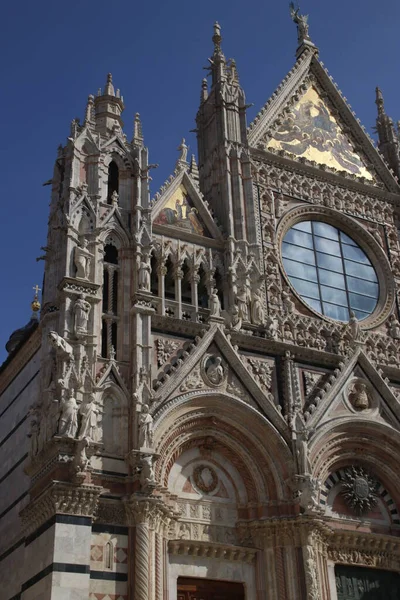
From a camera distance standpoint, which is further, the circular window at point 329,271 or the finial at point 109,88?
the circular window at point 329,271

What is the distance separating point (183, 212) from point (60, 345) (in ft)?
18.8

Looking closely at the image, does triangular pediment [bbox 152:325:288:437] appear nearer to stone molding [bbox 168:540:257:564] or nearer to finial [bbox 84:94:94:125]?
stone molding [bbox 168:540:257:564]

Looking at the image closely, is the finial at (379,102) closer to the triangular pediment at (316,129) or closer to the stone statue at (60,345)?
the triangular pediment at (316,129)

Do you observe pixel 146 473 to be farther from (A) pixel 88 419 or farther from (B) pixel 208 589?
(B) pixel 208 589

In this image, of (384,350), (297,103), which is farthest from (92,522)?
(297,103)

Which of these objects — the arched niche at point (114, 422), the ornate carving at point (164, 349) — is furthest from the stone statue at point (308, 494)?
the arched niche at point (114, 422)

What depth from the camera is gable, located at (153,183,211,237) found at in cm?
1919

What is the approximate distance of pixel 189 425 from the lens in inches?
646

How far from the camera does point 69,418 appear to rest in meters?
14.4

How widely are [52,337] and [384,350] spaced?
867cm

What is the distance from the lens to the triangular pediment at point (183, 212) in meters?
19.1

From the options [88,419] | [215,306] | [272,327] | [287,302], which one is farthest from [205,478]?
[287,302]

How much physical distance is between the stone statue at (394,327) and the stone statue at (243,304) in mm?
4184

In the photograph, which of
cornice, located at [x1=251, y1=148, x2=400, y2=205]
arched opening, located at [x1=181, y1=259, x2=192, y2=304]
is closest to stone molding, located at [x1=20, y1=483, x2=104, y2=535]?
arched opening, located at [x1=181, y1=259, x2=192, y2=304]
